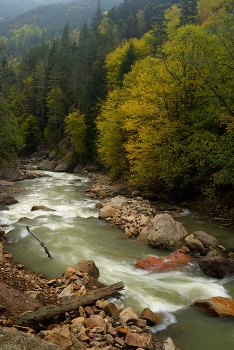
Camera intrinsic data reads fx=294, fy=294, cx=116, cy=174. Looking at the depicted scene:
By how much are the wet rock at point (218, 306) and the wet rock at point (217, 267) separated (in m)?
1.87

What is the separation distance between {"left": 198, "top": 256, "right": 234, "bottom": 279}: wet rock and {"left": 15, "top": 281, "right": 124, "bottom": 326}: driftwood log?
13.1ft

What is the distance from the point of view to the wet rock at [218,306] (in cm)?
733

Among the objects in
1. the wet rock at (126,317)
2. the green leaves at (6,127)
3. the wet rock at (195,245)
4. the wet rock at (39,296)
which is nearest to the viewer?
the wet rock at (126,317)

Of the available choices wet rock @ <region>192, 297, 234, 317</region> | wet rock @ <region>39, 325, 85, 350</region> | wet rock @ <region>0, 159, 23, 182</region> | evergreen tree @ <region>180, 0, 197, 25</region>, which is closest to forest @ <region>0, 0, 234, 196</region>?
evergreen tree @ <region>180, 0, 197, 25</region>

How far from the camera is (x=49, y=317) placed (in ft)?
18.7

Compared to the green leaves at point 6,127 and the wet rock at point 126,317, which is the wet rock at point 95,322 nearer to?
the wet rock at point 126,317

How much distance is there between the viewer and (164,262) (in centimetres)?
1052

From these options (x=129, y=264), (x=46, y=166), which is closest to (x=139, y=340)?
(x=129, y=264)

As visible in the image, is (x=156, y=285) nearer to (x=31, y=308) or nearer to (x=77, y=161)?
(x=31, y=308)

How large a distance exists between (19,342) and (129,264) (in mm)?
6958

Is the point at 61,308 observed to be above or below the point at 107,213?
above

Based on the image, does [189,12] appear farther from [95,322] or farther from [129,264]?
[95,322]

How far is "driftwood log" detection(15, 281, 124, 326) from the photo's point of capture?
5488 millimetres

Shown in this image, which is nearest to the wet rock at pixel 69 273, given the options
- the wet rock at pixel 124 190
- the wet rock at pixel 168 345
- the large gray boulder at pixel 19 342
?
the wet rock at pixel 168 345
